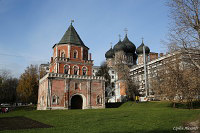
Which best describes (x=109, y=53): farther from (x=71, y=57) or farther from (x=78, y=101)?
(x=78, y=101)

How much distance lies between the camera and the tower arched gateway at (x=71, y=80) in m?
31.4

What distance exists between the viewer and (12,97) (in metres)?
62.8

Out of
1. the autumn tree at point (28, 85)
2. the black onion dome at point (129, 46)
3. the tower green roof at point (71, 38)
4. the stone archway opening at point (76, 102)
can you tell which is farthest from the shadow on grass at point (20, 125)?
the black onion dome at point (129, 46)

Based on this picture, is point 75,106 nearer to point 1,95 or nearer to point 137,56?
point 1,95

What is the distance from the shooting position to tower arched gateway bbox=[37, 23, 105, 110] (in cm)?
3142

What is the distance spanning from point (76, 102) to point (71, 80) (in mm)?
4290

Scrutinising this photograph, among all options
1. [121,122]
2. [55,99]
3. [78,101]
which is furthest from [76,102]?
[121,122]

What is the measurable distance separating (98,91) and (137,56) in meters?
37.8

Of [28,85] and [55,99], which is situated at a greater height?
[28,85]

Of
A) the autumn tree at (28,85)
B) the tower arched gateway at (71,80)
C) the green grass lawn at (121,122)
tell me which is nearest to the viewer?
the green grass lawn at (121,122)

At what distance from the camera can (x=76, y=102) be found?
113 ft

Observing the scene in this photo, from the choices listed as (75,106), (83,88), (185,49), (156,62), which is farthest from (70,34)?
(185,49)

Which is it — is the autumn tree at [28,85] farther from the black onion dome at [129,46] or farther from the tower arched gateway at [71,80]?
the black onion dome at [129,46]

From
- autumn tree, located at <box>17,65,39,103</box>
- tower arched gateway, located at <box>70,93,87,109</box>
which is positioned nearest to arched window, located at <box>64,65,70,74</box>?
tower arched gateway, located at <box>70,93,87,109</box>
